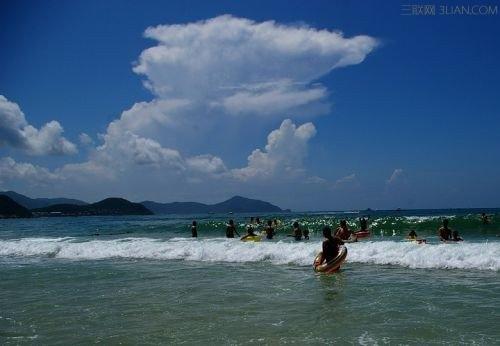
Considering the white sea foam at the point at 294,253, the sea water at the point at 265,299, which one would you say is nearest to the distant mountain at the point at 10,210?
the white sea foam at the point at 294,253

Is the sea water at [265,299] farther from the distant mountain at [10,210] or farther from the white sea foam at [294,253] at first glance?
the distant mountain at [10,210]

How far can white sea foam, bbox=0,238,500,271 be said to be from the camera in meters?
15.6

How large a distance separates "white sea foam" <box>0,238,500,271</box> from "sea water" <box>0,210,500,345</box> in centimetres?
7

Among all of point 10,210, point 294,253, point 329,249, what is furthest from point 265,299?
point 10,210

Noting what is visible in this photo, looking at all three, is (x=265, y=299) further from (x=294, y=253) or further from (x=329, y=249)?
(x=294, y=253)

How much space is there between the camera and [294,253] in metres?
18.5

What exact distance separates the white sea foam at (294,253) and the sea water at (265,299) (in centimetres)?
7

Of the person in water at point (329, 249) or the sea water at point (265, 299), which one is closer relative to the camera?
the sea water at point (265, 299)

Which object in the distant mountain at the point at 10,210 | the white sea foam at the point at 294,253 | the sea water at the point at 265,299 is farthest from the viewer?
the distant mountain at the point at 10,210

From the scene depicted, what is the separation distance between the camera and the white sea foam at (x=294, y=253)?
51.1 feet

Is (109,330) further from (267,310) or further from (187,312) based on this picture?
(267,310)

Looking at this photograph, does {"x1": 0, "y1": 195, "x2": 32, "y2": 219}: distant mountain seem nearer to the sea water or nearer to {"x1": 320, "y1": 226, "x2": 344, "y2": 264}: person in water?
the sea water

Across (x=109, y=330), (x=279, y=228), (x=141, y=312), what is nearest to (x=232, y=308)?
(x=141, y=312)

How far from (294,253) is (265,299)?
7835 mm
